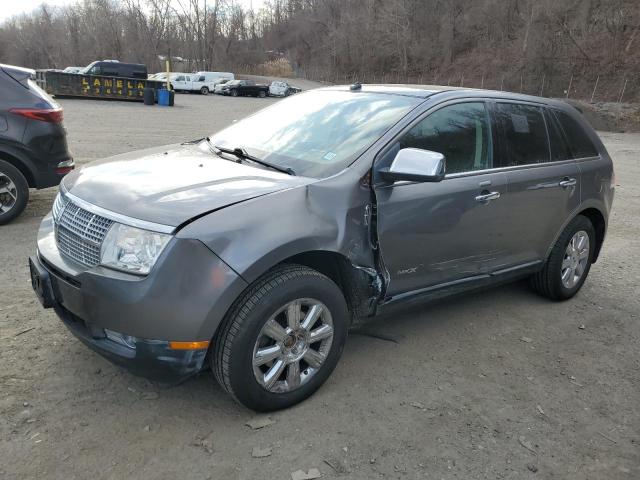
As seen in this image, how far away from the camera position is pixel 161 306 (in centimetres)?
251

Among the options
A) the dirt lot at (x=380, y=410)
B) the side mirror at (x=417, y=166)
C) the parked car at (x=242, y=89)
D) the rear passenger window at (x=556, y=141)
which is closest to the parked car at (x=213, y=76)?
the parked car at (x=242, y=89)

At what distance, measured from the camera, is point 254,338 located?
2.70m

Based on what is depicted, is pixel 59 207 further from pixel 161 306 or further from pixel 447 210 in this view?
pixel 447 210

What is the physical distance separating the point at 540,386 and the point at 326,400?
140 cm

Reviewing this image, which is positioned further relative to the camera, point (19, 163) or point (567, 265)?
point (19, 163)

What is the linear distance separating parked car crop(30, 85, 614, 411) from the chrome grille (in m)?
0.01

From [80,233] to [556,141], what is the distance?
3684 mm

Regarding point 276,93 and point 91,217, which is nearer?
point 91,217

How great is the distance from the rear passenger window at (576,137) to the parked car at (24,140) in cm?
514

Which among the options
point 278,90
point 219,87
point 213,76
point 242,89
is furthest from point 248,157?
point 213,76

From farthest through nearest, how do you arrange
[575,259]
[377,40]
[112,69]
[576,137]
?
1. [377,40]
2. [112,69]
3. [575,259]
4. [576,137]

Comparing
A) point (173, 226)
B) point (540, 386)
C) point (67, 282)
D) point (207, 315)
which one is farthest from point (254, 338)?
point (540, 386)

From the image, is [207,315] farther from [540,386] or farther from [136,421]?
[540,386]

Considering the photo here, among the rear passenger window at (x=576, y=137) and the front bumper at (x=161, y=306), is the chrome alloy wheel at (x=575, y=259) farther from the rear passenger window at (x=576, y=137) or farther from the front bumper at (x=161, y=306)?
the front bumper at (x=161, y=306)
